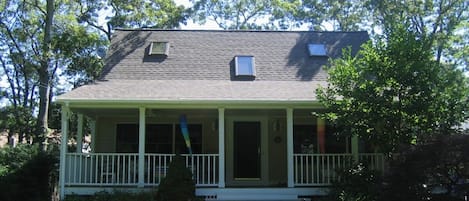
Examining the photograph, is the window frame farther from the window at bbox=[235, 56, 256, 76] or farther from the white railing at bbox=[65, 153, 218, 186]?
the white railing at bbox=[65, 153, 218, 186]

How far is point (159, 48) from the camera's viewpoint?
15508mm

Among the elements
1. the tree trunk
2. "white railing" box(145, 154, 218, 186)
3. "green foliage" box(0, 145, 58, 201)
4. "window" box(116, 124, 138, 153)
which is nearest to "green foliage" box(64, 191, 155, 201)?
"white railing" box(145, 154, 218, 186)

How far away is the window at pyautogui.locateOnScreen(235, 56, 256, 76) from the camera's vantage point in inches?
563

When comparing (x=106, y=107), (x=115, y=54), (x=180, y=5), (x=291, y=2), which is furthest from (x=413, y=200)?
(x=291, y=2)

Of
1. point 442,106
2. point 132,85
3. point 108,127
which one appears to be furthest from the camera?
point 108,127

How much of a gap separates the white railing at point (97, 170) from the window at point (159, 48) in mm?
4049

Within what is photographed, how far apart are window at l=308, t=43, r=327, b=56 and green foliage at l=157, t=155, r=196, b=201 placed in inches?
248

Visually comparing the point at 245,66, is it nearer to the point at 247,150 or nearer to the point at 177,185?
the point at 247,150

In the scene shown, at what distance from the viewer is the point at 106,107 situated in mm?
11820

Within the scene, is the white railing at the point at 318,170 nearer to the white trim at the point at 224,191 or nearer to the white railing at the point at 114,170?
the white trim at the point at 224,191

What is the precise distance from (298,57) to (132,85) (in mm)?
5195

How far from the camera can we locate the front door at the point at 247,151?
14109 mm

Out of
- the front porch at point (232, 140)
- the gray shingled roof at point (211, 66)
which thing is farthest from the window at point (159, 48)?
the front porch at point (232, 140)

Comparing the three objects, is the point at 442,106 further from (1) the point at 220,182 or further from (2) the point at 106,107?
(2) the point at 106,107
